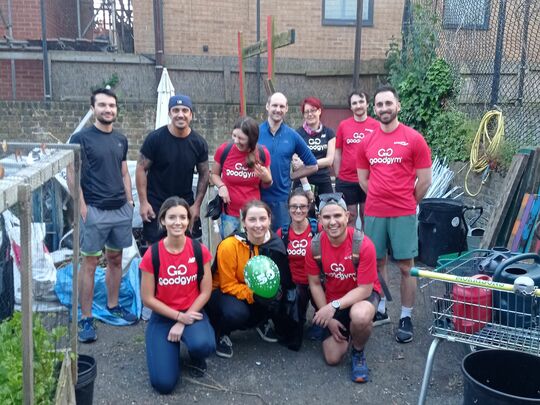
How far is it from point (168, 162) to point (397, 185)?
75.2 inches

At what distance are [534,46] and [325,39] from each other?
6.10 m

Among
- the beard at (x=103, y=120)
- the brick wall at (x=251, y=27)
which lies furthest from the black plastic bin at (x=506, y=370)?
the brick wall at (x=251, y=27)

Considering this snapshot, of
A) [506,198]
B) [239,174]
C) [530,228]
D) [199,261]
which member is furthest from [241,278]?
[506,198]

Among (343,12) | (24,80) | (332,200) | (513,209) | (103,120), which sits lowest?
(513,209)

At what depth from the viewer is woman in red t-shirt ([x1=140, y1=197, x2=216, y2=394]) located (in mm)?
3764

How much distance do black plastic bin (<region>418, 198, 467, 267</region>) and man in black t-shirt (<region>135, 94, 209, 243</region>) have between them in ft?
9.60

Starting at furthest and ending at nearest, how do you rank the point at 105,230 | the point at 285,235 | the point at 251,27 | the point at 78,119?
the point at 251,27 → the point at 78,119 → the point at 285,235 → the point at 105,230

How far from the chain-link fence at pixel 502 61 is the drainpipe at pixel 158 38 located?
19.3 ft

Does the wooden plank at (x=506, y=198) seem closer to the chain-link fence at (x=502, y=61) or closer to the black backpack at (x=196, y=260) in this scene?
the chain-link fence at (x=502, y=61)

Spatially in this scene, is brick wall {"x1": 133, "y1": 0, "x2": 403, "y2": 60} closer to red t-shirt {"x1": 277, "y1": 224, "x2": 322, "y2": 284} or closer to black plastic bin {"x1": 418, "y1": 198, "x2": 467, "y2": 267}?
black plastic bin {"x1": 418, "y1": 198, "x2": 467, "y2": 267}

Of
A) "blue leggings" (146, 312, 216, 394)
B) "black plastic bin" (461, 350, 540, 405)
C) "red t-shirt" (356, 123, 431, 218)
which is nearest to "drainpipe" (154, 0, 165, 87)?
"red t-shirt" (356, 123, 431, 218)

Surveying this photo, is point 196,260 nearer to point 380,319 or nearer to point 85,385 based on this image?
point 85,385

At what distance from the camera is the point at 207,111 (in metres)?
10.9

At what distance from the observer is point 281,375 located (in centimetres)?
402
